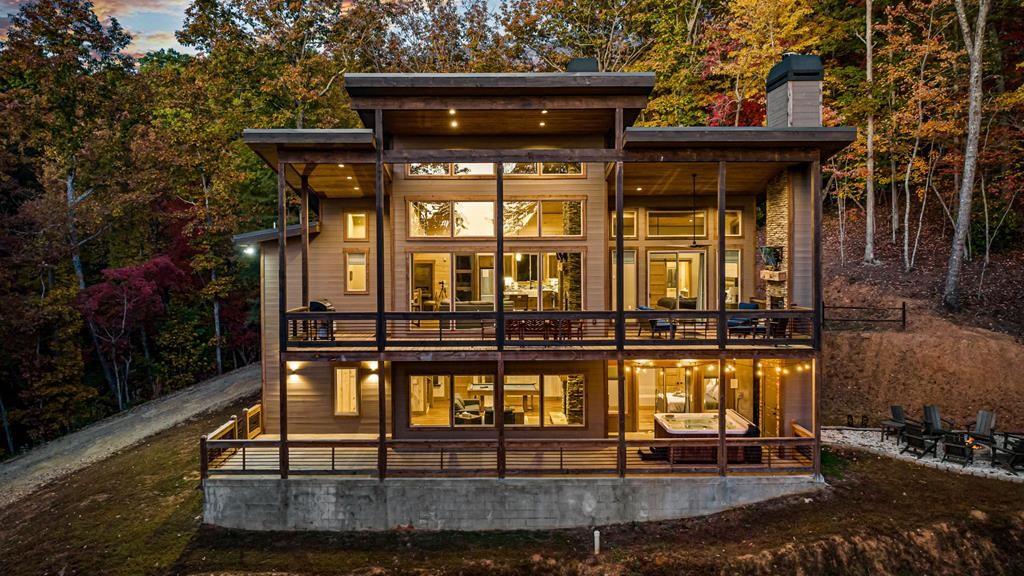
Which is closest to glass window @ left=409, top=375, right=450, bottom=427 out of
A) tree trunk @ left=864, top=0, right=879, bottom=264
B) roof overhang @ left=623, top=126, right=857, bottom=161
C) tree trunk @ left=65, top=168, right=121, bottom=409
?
roof overhang @ left=623, top=126, right=857, bottom=161

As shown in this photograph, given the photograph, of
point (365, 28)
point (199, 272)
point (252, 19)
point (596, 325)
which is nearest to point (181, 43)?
point (252, 19)

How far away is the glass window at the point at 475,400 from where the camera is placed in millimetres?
12023

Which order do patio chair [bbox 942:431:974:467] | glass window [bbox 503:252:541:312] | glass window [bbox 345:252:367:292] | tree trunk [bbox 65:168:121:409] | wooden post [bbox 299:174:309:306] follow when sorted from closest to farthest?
1. patio chair [bbox 942:431:974:467]
2. wooden post [bbox 299:174:309:306]
3. glass window [bbox 503:252:541:312]
4. glass window [bbox 345:252:367:292]
5. tree trunk [bbox 65:168:121:409]

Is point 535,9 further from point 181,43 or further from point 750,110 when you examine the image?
point 181,43

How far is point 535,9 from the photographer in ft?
76.6

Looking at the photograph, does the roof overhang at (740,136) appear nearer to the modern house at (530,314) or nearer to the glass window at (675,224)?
the modern house at (530,314)

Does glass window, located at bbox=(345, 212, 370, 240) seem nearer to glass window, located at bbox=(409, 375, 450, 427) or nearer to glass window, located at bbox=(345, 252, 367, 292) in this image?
glass window, located at bbox=(345, 252, 367, 292)

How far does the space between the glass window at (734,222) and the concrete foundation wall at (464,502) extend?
705 cm

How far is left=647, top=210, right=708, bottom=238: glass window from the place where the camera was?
13688 mm

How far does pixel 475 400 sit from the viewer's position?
1205cm

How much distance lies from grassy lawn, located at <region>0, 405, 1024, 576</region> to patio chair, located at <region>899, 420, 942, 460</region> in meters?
0.74

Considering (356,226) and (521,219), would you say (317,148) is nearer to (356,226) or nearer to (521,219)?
(356,226)

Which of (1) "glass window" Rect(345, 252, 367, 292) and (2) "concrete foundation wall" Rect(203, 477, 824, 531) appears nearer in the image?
(2) "concrete foundation wall" Rect(203, 477, 824, 531)

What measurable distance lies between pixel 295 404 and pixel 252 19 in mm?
17492
